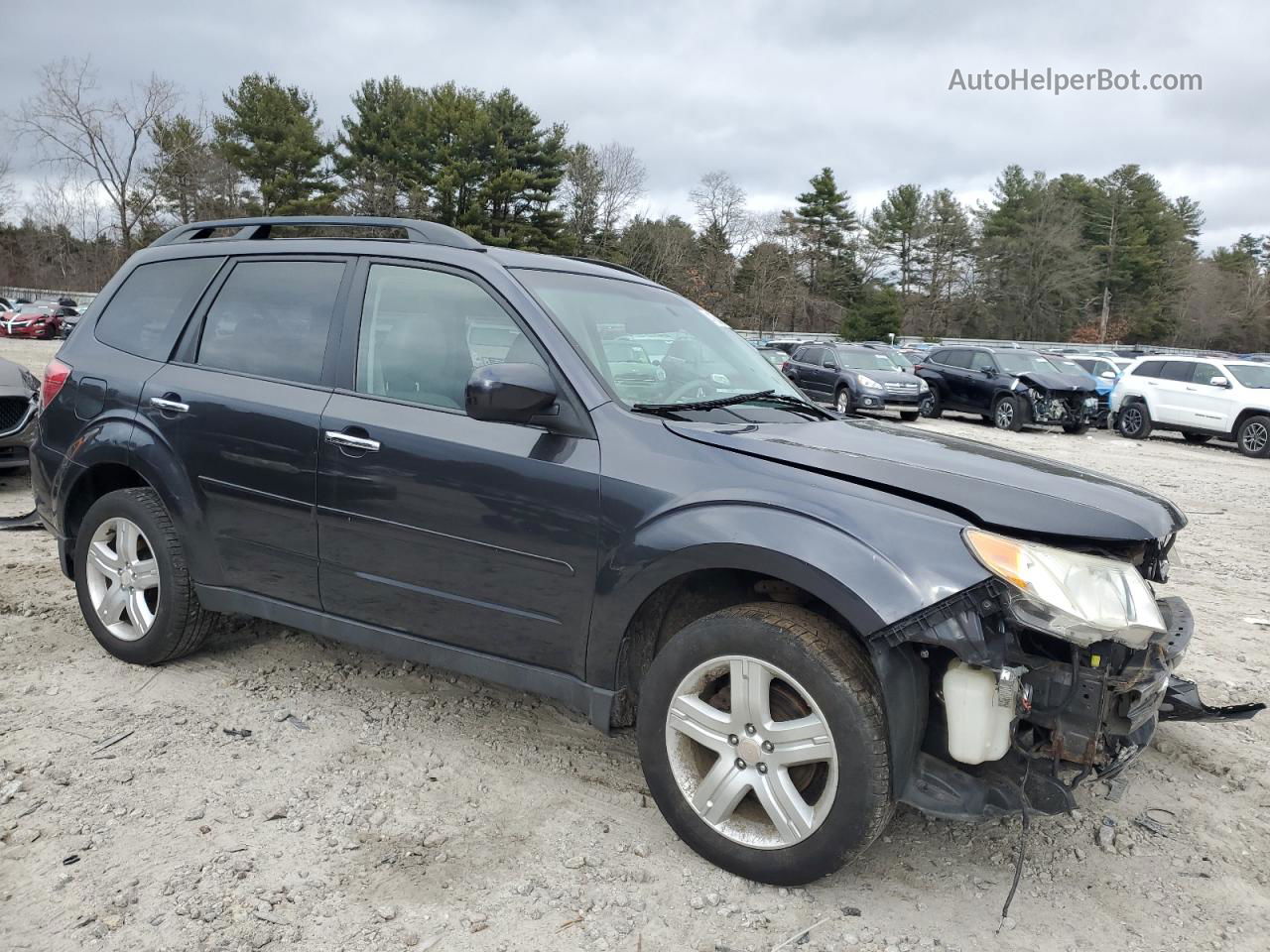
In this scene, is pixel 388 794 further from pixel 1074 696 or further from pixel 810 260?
pixel 810 260

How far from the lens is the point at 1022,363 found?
61.8 feet

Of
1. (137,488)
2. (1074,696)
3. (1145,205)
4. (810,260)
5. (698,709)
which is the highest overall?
(1145,205)

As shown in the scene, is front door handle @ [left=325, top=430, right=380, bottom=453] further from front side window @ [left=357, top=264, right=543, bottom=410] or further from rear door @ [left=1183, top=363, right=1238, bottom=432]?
rear door @ [left=1183, top=363, right=1238, bottom=432]

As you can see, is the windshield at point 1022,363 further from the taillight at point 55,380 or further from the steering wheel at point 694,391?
the taillight at point 55,380

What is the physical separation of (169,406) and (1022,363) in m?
18.3

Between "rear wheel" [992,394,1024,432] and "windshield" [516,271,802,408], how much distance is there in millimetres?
15845

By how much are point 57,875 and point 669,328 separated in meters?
2.68

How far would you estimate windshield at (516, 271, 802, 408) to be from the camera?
10.1 feet

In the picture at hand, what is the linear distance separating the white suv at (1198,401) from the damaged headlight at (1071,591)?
16858 millimetres

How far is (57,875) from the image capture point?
249 cm

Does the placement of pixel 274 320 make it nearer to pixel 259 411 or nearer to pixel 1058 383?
pixel 259 411

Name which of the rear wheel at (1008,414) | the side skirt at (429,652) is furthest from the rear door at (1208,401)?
the side skirt at (429,652)

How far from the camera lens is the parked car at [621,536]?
2.30 m

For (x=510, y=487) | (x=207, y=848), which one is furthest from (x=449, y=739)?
(x=510, y=487)
